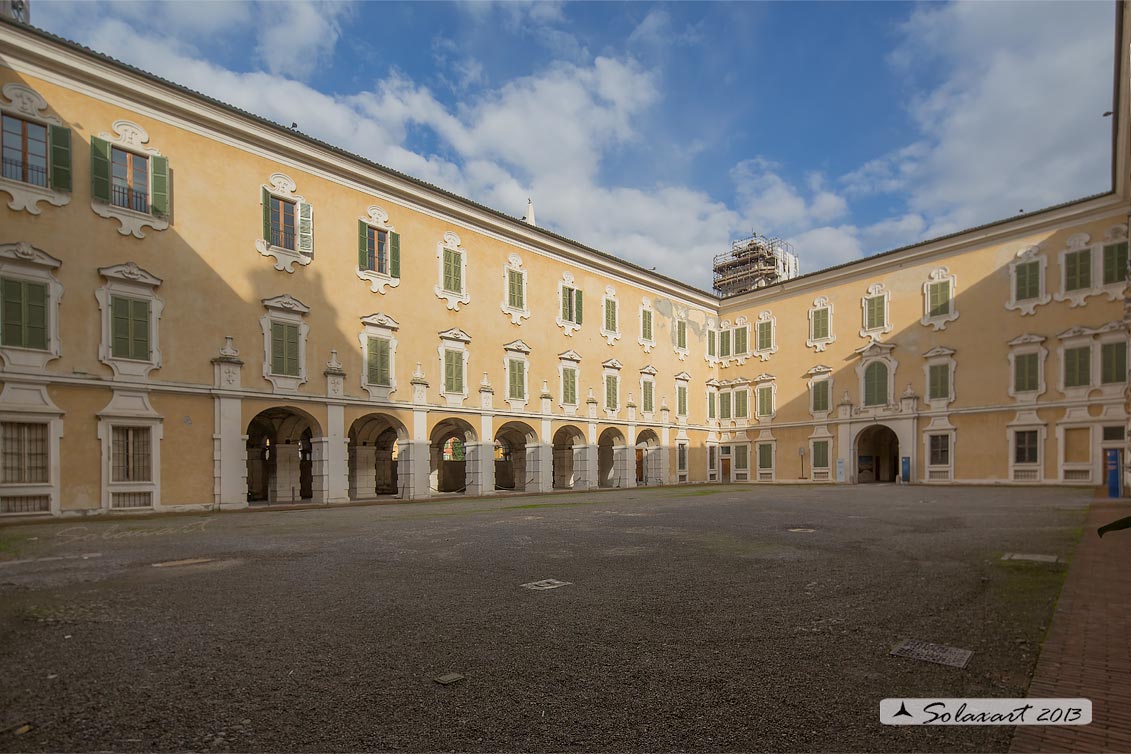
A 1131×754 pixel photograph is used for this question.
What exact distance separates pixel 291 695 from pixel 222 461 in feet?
57.7

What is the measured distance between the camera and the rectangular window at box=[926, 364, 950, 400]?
94.7ft

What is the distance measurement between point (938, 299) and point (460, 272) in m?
23.3

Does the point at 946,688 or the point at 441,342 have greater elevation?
the point at 441,342

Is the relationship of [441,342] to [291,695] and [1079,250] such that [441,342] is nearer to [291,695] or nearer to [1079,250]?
[291,695]

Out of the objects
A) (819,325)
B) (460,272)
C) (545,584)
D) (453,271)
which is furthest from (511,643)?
(819,325)

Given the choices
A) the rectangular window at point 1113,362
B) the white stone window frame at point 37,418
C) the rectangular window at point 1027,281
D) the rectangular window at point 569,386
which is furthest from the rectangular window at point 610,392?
the white stone window frame at point 37,418

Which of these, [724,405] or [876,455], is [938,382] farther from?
[724,405]

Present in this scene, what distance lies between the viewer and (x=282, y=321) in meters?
20.4

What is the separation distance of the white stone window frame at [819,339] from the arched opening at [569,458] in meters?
14.6

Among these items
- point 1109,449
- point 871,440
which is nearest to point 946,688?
point 1109,449

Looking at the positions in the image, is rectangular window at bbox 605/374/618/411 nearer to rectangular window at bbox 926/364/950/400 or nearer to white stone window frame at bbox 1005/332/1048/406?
rectangular window at bbox 926/364/950/400

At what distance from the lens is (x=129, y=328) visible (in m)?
17.2

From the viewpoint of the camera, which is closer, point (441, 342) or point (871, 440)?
point (441, 342)

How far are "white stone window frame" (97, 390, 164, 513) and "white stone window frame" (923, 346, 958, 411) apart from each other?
3181 cm
